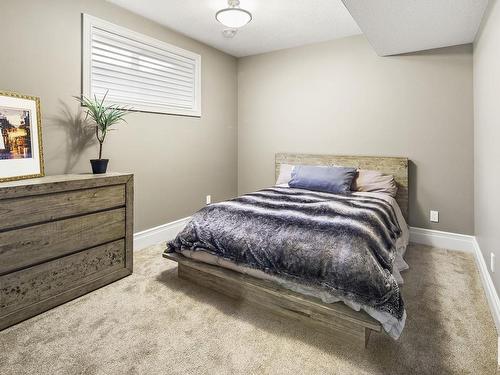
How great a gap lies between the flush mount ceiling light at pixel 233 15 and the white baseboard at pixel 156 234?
87.4 inches

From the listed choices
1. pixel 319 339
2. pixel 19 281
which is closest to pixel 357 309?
pixel 319 339

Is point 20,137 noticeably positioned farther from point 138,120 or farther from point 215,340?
point 215,340

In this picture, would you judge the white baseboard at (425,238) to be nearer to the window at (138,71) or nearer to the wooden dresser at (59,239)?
the wooden dresser at (59,239)

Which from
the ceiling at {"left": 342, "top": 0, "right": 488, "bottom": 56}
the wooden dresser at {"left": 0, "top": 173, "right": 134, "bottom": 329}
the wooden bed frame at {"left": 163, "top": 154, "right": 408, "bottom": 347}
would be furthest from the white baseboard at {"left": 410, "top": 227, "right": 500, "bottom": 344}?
the wooden dresser at {"left": 0, "top": 173, "right": 134, "bottom": 329}

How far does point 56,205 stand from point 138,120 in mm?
1389

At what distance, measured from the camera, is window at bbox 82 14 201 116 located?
108 inches

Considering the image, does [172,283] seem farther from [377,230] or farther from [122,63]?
[122,63]

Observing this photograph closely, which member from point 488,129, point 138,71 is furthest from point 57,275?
point 488,129

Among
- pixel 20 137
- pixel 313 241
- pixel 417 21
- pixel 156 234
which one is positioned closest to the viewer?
pixel 313 241

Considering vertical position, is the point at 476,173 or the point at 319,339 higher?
the point at 476,173

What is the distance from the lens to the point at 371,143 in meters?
3.60

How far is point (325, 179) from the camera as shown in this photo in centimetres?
316

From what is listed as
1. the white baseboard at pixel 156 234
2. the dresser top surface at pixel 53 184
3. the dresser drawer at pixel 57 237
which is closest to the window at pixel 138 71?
the dresser top surface at pixel 53 184

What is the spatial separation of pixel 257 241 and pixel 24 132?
1.80m
